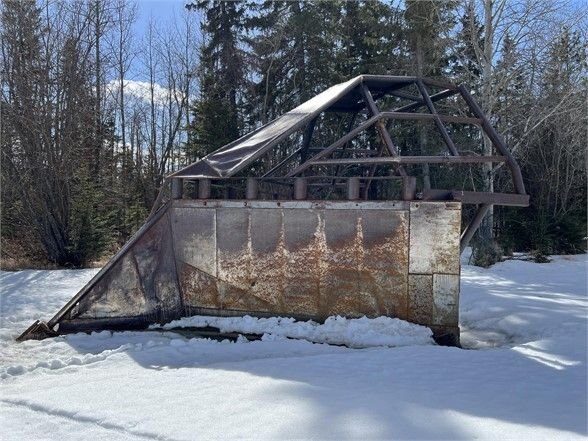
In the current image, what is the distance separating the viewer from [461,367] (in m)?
4.48

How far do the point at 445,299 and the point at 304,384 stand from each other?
2198 mm

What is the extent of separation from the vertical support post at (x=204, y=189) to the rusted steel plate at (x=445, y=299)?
274 cm

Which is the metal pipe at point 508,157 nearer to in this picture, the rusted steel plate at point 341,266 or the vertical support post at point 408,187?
the vertical support post at point 408,187

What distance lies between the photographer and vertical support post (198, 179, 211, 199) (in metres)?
6.26

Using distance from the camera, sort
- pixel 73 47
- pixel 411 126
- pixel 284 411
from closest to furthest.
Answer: pixel 284 411
pixel 73 47
pixel 411 126

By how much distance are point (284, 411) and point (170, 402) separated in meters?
0.81

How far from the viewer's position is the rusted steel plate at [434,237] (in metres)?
5.48

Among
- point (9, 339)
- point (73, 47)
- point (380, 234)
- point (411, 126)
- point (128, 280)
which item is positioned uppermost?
point (73, 47)

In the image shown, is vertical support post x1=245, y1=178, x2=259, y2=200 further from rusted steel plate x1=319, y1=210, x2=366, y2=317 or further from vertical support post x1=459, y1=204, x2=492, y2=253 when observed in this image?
vertical support post x1=459, y1=204, x2=492, y2=253

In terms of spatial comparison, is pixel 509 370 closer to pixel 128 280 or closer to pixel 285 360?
pixel 285 360

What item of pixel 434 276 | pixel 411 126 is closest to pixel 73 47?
pixel 411 126

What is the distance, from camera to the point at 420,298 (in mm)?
5574

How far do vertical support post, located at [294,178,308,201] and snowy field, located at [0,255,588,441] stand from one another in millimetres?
1395

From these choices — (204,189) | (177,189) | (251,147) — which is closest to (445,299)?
(251,147)
